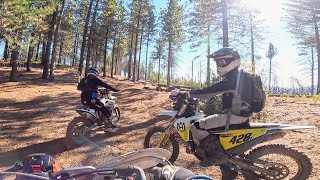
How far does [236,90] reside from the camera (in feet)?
16.1

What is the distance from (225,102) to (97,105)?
489 cm

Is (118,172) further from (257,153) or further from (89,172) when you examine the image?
(257,153)

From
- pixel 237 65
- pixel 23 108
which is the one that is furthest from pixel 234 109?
pixel 23 108

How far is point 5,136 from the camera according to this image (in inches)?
350

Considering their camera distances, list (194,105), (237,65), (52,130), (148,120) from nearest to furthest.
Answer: (237,65)
(194,105)
(52,130)
(148,120)

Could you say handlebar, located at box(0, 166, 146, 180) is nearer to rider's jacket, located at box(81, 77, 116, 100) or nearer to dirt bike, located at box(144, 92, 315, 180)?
dirt bike, located at box(144, 92, 315, 180)

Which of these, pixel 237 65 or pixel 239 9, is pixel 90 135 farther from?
pixel 239 9

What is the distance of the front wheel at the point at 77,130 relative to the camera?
7984mm

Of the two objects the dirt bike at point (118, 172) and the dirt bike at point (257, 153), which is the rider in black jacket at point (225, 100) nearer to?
the dirt bike at point (257, 153)

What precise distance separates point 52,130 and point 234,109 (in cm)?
696

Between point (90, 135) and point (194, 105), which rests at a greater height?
point (194, 105)

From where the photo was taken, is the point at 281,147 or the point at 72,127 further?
the point at 72,127

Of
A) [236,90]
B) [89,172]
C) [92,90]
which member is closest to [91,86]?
[92,90]

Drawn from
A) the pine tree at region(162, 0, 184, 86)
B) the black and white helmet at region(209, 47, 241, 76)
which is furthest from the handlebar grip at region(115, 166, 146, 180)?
the pine tree at region(162, 0, 184, 86)
